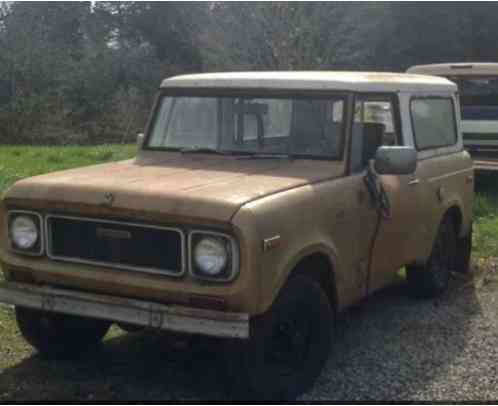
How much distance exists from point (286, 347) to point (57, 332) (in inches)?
59.0

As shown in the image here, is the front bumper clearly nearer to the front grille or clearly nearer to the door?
the front grille

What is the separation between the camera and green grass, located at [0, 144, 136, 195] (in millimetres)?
13259

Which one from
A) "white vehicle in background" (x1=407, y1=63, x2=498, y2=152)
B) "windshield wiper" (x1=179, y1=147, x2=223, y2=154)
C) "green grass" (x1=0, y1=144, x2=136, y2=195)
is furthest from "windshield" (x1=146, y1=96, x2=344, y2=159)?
"green grass" (x1=0, y1=144, x2=136, y2=195)

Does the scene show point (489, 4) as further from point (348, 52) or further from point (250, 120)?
→ point (250, 120)

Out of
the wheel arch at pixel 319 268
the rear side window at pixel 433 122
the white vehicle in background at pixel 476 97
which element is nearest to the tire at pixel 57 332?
the wheel arch at pixel 319 268

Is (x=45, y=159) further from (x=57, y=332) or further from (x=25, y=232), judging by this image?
(x=25, y=232)

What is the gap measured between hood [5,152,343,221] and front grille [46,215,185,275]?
0.43 ft

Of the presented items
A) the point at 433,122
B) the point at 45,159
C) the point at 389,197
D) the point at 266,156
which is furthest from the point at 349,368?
the point at 45,159

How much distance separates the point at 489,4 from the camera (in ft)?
92.6

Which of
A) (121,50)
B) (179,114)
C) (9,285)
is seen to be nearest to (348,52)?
(121,50)

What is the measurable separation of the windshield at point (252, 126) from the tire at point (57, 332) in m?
1.43

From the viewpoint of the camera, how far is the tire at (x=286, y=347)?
4340 mm

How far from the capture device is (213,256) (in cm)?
429

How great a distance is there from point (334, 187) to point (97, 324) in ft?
5.88
